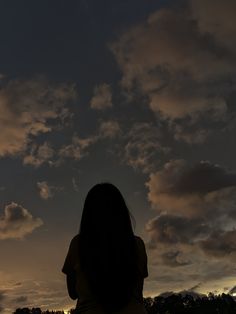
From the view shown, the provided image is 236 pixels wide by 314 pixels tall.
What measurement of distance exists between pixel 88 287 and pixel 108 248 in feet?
1.73

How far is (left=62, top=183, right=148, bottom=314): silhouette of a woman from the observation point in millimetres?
6141

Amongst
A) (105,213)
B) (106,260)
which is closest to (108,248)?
(106,260)

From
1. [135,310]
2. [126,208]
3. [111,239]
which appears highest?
[126,208]

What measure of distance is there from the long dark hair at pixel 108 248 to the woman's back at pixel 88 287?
59mm

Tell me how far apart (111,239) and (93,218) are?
0.35 m

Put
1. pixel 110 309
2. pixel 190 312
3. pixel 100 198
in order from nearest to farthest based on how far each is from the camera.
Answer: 1. pixel 110 309
2. pixel 100 198
3. pixel 190 312

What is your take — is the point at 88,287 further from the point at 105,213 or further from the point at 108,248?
the point at 105,213

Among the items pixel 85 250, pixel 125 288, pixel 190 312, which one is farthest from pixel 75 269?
pixel 190 312

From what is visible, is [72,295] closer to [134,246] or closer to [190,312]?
[134,246]

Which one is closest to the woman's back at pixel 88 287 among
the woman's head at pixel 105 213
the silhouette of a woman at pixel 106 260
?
the silhouette of a woman at pixel 106 260

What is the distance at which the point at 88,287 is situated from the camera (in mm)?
6227

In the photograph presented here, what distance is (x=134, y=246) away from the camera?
6.42 meters

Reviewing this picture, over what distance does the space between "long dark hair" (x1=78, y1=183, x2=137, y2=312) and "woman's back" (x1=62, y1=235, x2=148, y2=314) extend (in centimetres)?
6

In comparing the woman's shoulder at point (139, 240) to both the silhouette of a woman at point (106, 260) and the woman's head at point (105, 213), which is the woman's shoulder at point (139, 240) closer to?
the silhouette of a woman at point (106, 260)
